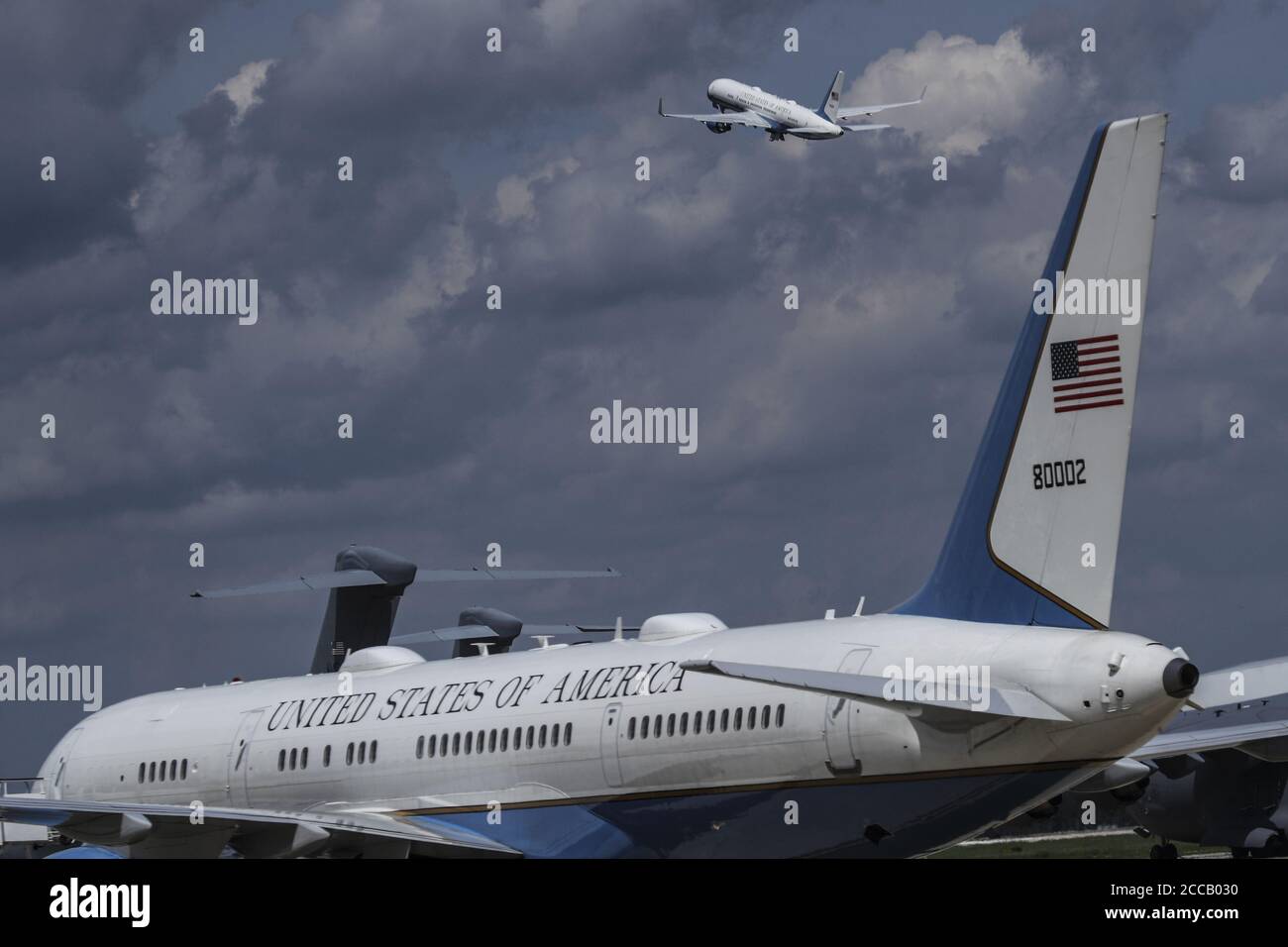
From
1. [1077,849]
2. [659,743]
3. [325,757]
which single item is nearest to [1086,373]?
[659,743]

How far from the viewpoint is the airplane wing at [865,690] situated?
19.9m

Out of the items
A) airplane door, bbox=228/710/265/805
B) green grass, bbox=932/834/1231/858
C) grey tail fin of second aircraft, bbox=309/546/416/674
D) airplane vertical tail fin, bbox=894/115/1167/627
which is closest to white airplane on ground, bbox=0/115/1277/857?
airplane vertical tail fin, bbox=894/115/1167/627

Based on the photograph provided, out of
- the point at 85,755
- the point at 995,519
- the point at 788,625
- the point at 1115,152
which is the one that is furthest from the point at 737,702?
the point at 85,755

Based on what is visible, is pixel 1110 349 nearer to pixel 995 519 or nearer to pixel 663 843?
pixel 995 519

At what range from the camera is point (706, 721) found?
24.5 metres

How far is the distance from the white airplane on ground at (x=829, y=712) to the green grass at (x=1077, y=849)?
93.7 feet

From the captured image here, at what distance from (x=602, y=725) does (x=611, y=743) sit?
13.3 inches

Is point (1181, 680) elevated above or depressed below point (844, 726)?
above

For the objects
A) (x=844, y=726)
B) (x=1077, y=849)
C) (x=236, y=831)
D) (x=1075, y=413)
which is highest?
(x=1075, y=413)

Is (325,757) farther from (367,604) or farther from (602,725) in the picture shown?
(367,604)

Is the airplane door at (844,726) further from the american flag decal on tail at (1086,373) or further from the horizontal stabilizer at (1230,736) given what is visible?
the horizontal stabilizer at (1230,736)
